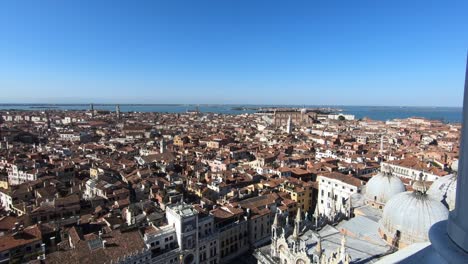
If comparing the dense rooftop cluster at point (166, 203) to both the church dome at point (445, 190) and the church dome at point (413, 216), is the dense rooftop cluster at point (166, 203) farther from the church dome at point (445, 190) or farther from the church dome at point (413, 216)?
the church dome at point (445, 190)

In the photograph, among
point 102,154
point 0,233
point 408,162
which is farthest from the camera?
point 102,154

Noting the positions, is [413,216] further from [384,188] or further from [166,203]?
[166,203]

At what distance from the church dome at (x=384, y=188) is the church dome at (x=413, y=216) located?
234 inches

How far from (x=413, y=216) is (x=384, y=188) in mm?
7360

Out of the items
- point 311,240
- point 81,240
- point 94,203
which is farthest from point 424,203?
point 94,203

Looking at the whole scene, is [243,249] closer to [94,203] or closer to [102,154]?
[94,203]

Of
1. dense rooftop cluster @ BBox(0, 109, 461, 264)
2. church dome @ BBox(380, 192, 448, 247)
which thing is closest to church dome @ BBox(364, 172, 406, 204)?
dense rooftop cluster @ BBox(0, 109, 461, 264)

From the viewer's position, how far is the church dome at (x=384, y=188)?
907 inches

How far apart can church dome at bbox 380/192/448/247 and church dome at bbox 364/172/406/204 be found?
595 centimetres

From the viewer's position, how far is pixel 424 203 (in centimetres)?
1634

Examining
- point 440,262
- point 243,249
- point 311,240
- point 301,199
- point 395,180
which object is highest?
point 440,262

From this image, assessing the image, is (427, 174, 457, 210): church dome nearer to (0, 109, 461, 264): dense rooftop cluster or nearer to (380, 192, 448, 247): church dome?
(0, 109, 461, 264): dense rooftop cluster

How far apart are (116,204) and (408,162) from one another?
140 ft

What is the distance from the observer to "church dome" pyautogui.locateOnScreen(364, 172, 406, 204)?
23031mm
